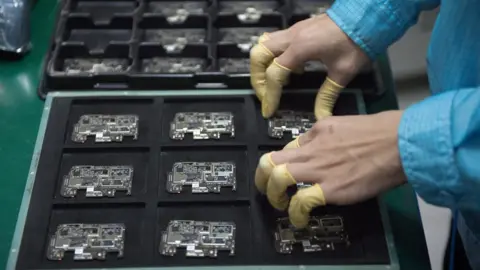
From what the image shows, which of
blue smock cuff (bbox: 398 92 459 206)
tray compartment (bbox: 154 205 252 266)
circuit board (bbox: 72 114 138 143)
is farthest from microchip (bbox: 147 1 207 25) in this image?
blue smock cuff (bbox: 398 92 459 206)

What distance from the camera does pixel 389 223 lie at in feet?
3.72

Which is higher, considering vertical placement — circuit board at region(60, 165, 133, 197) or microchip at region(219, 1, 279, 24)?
microchip at region(219, 1, 279, 24)

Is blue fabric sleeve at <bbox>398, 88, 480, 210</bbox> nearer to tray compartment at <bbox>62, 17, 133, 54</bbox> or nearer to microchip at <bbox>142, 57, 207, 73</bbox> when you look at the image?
microchip at <bbox>142, 57, 207, 73</bbox>

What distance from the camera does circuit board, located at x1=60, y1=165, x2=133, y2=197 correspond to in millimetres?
1151

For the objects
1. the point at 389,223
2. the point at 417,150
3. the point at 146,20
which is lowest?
the point at 389,223

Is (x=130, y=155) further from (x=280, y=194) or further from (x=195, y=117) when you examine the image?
(x=280, y=194)

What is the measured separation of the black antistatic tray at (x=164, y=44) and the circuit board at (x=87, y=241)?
14.6 inches

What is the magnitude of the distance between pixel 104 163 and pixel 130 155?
5 cm

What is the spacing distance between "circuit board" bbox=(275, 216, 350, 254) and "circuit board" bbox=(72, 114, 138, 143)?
0.37m

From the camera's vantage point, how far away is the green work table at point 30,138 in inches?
45.6

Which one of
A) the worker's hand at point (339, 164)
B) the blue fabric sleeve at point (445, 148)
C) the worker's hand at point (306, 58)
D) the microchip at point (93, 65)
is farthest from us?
the microchip at point (93, 65)

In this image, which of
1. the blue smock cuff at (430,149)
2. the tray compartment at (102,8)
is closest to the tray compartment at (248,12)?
the tray compartment at (102,8)

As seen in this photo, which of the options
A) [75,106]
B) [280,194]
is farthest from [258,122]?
[75,106]

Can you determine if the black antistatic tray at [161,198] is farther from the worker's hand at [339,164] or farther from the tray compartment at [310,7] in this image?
the tray compartment at [310,7]
